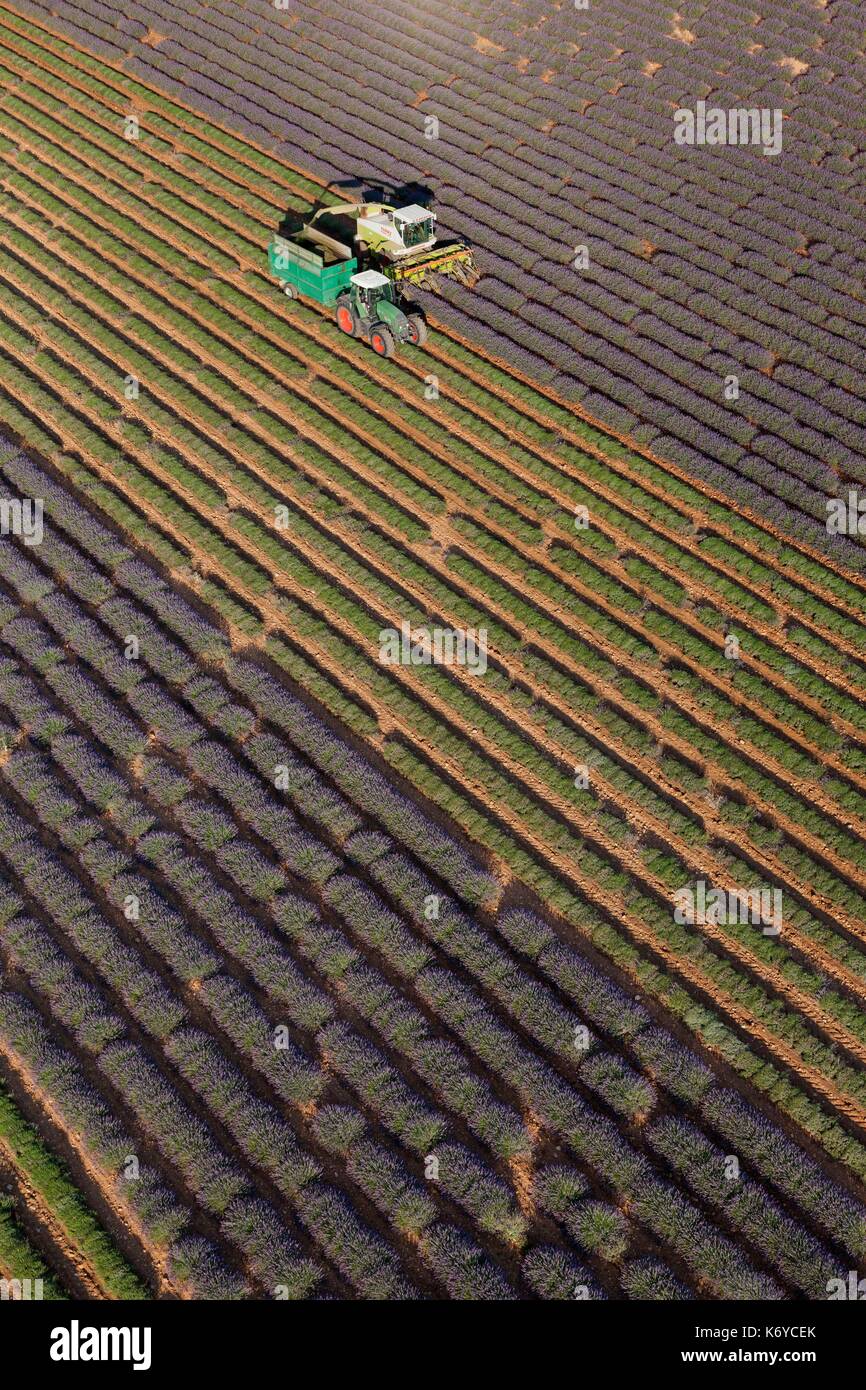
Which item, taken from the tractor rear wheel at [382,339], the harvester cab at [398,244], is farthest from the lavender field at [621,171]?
the tractor rear wheel at [382,339]

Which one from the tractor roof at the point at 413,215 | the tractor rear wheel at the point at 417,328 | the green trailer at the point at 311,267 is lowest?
the tractor rear wheel at the point at 417,328

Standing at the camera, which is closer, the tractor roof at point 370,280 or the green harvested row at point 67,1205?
the green harvested row at point 67,1205

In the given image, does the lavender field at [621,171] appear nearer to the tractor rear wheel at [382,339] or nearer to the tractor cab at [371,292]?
the tractor rear wheel at [382,339]

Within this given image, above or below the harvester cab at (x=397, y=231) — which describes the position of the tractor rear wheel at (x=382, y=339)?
below

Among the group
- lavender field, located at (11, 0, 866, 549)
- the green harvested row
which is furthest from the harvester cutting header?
the green harvested row

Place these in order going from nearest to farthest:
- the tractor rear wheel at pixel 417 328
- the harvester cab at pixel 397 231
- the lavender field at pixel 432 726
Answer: the lavender field at pixel 432 726, the harvester cab at pixel 397 231, the tractor rear wheel at pixel 417 328

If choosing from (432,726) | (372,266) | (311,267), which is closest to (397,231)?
(372,266)

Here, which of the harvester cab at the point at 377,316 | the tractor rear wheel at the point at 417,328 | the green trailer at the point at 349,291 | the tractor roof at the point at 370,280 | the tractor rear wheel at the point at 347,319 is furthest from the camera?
the tractor rear wheel at the point at 347,319

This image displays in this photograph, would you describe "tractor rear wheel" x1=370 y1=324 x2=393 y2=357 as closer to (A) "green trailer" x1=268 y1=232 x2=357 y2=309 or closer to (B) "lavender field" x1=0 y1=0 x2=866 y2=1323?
(B) "lavender field" x1=0 y1=0 x2=866 y2=1323
